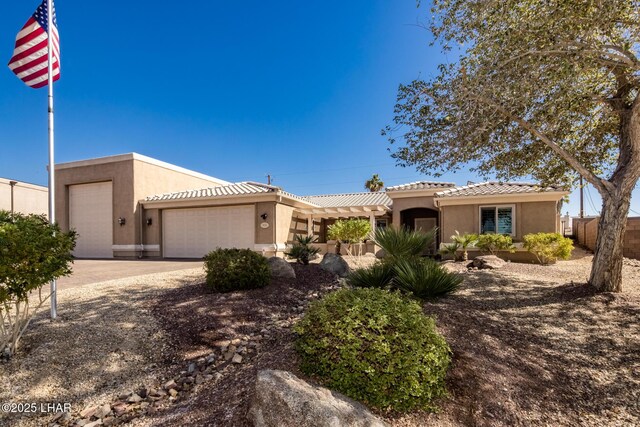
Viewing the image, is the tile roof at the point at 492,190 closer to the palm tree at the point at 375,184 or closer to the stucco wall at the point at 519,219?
the stucco wall at the point at 519,219

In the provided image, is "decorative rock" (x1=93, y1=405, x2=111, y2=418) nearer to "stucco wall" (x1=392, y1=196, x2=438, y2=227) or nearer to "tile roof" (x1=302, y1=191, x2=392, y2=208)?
"stucco wall" (x1=392, y1=196, x2=438, y2=227)

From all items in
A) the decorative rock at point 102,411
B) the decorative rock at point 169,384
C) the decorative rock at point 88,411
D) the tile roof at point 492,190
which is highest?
the tile roof at point 492,190

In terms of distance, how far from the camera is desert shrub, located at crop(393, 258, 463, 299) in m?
5.80

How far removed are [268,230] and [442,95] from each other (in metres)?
11.3

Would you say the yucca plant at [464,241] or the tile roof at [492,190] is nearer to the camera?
the yucca plant at [464,241]

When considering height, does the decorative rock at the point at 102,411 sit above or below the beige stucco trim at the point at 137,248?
below

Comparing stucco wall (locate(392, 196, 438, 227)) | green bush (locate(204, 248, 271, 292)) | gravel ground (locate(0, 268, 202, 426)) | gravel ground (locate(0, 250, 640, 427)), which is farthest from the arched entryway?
gravel ground (locate(0, 268, 202, 426))

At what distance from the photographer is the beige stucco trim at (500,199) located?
47.9 feet

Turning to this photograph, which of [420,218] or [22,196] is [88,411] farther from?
[22,196]

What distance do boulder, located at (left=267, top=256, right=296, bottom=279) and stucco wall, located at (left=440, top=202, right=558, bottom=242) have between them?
10.4 meters

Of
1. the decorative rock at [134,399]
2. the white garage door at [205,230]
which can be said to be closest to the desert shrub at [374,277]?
the decorative rock at [134,399]

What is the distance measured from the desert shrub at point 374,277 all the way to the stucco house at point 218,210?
1049 cm

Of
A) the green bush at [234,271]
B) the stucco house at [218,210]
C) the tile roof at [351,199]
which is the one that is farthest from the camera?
the tile roof at [351,199]

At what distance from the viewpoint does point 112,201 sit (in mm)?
19062
